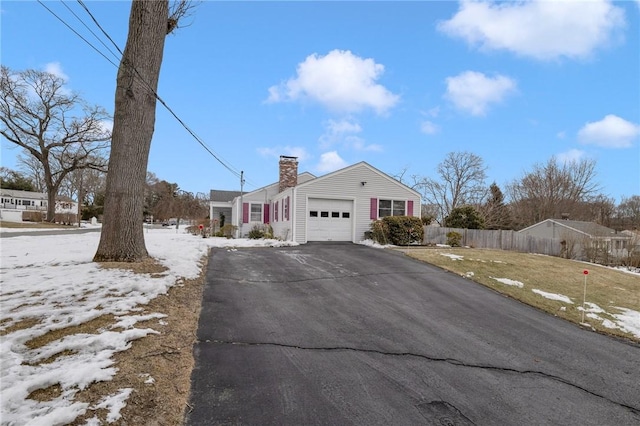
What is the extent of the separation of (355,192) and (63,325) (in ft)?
47.2

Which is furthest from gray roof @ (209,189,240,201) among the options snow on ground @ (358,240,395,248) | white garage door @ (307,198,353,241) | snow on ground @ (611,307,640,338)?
snow on ground @ (611,307,640,338)

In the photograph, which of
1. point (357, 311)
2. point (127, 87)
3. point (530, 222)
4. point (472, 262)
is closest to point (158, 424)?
point (357, 311)

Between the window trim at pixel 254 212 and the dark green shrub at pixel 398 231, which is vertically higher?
the window trim at pixel 254 212

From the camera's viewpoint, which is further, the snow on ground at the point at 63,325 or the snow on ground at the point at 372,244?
the snow on ground at the point at 372,244

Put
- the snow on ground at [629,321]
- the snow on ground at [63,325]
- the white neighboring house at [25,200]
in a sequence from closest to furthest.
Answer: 1. the snow on ground at [63,325]
2. the snow on ground at [629,321]
3. the white neighboring house at [25,200]

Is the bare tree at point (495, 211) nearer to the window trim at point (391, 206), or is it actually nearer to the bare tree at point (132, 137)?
the window trim at point (391, 206)

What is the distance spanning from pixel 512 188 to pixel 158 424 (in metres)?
47.7

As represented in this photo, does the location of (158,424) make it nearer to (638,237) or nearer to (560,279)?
(560,279)

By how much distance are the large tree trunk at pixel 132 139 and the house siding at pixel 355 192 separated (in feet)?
30.9

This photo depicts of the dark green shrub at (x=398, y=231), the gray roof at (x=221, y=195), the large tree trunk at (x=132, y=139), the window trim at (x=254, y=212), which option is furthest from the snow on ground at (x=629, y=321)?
the gray roof at (x=221, y=195)

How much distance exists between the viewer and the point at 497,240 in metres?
19.2

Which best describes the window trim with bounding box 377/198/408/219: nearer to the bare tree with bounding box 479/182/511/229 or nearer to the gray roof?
the gray roof

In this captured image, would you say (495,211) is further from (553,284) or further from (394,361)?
(394,361)

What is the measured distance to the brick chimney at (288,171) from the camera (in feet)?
69.1
